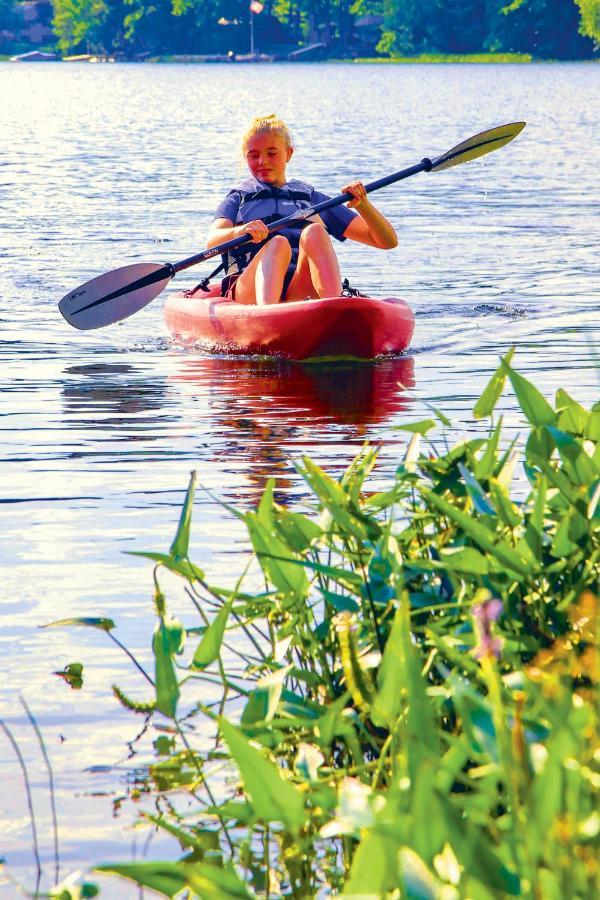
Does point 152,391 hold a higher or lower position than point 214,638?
lower

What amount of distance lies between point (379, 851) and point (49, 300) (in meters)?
9.56

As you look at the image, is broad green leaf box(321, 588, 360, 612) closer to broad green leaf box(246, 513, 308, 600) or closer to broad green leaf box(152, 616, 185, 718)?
broad green leaf box(246, 513, 308, 600)

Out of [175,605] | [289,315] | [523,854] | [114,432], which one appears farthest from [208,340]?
[523,854]

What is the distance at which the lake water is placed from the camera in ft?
11.1

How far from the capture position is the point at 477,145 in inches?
342

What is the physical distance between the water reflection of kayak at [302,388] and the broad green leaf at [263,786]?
4.43m

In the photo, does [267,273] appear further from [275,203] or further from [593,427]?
[593,427]

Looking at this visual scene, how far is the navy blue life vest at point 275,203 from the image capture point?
768 cm

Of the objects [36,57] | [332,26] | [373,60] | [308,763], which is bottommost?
[36,57]

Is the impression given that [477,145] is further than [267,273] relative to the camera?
Yes

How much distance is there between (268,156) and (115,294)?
136cm

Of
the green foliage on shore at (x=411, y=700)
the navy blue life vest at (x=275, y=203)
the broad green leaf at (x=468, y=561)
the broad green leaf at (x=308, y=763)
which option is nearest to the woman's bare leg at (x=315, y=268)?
the navy blue life vest at (x=275, y=203)

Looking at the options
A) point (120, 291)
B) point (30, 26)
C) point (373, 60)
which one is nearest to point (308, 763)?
point (120, 291)

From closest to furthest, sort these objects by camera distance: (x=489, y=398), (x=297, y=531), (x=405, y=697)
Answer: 1. (x=405, y=697)
2. (x=297, y=531)
3. (x=489, y=398)
